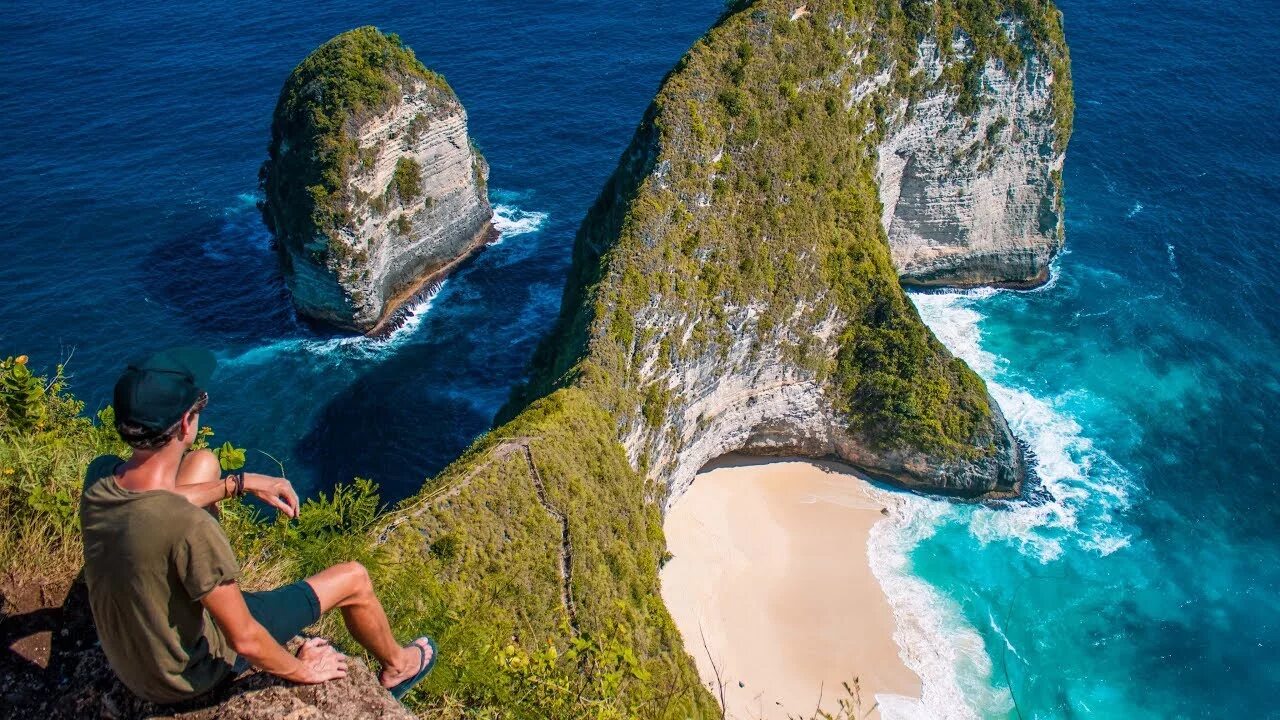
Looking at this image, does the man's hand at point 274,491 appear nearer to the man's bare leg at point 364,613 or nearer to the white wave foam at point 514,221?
the man's bare leg at point 364,613

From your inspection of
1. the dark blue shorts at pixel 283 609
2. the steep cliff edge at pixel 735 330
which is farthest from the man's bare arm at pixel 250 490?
the steep cliff edge at pixel 735 330

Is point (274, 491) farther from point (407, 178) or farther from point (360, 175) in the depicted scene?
point (407, 178)

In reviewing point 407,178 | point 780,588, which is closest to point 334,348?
point 407,178

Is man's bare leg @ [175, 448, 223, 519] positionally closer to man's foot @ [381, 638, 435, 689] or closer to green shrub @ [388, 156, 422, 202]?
man's foot @ [381, 638, 435, 689]

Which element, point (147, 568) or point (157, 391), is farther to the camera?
point (147, 568)

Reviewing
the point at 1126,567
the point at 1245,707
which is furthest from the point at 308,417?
the point at 1245,707
